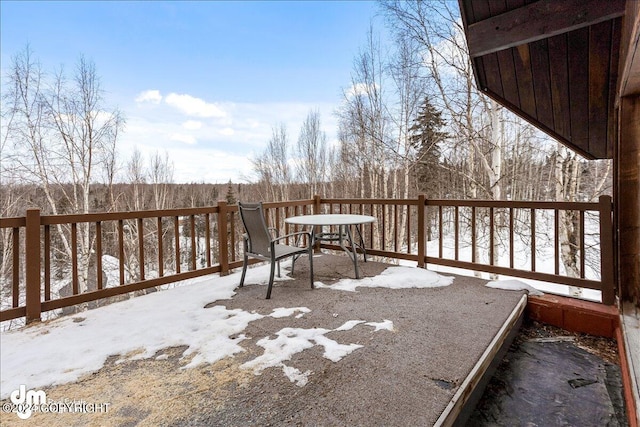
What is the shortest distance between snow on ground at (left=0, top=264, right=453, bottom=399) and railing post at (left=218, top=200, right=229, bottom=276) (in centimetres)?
90

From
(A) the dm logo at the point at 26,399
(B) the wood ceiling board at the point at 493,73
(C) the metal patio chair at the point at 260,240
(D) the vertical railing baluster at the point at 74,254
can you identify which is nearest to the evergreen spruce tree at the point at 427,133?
(B) the wood ceiling board at the point at 493,73

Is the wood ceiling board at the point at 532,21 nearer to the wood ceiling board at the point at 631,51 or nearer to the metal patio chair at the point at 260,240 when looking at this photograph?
the wood ceiling board at the point at 631,51

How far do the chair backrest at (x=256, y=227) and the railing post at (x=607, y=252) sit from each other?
9.91 feet

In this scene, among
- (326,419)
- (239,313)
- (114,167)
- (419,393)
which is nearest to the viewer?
(326,419)

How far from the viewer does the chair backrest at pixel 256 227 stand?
3.14 metres

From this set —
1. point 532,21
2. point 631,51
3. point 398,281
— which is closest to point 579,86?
point 532,21

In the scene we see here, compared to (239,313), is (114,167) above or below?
above

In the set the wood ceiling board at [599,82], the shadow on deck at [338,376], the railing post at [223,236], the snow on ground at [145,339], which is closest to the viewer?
the shadow on deck at [338,376]

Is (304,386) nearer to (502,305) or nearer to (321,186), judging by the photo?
(502,305)

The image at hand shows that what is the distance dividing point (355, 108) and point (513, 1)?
8402mm

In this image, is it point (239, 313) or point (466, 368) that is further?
point (239, 313)

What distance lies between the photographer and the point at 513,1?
2242mm

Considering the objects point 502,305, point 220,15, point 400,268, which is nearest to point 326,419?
point 502,305

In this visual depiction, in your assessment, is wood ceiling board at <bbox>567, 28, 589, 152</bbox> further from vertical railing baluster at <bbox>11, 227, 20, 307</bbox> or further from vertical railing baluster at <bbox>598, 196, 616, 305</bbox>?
vertical railing baluster at <bbox>11, 227, 20, 307</bbox>
